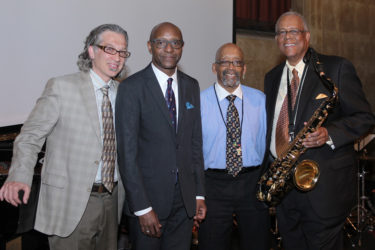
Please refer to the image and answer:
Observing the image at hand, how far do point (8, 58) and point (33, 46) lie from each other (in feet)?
0.91

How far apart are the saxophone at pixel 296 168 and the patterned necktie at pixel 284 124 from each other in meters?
0.06

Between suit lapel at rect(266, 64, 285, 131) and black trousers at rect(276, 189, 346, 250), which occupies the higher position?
suit lapel at rect(266, 64, 285, 131)

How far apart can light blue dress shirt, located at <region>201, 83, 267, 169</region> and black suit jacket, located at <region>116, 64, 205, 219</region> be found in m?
0.41

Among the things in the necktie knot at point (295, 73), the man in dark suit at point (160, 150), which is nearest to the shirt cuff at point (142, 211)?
the man in dark suit at point (160, 150)

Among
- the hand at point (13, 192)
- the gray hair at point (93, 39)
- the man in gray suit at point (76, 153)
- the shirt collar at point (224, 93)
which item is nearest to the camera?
the hand at point (13, 192)

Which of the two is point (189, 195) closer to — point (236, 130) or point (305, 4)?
point (236, 130)

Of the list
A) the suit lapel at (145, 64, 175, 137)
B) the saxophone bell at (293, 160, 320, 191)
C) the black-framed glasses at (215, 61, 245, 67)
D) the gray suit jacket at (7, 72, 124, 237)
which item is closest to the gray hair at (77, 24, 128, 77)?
the gray suit jacket at (7, 72, 124, 237)

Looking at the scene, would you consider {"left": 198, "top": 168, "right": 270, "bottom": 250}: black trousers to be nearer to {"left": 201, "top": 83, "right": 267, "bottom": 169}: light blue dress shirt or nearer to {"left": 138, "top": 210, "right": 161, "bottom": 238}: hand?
{"left": 201, "top": 83, "right": 267, "bottom": 169}: light blue dress shirt

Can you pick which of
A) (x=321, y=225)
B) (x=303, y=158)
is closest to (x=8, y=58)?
(x=303, y=158)

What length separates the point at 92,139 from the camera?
2.16m

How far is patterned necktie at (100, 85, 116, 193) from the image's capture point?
2.22 m

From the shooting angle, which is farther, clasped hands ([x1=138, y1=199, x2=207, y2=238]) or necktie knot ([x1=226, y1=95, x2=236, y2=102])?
necktie knot ([x1=226, y1=95, x2=236, y2=102])

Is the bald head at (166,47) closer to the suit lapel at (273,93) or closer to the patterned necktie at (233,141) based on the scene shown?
the patterned necktie at (233,141)

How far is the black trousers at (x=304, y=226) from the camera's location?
2.54 meters
